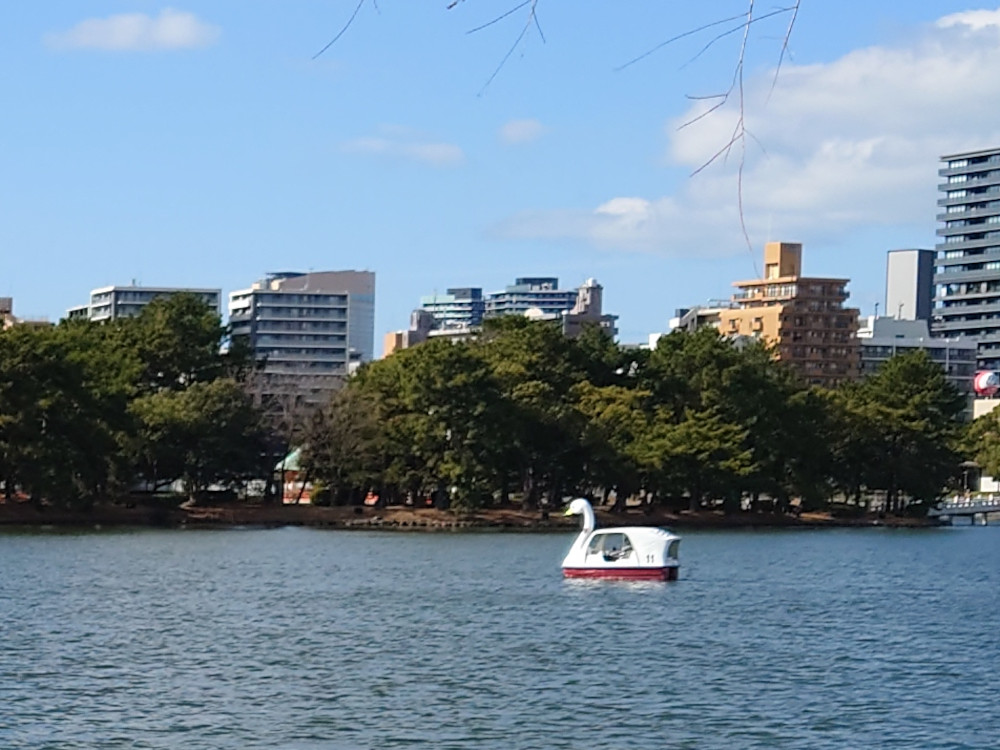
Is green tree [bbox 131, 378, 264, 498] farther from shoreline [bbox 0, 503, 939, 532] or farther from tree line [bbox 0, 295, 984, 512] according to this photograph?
shoreline [bbox 0, 503, 939, 532]

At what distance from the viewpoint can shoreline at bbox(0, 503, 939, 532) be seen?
76062 millimetres

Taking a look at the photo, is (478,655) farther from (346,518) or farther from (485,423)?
(346,518)

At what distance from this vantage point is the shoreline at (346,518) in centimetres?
7606

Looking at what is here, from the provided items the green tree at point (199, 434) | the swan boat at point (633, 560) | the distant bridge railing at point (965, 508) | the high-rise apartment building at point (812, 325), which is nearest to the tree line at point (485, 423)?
the green tree at point (199, 434)

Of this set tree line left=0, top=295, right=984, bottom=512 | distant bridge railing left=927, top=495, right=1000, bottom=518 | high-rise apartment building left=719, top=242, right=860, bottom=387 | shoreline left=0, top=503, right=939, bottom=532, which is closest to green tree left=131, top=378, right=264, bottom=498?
tree line left=0, top=295, right=984, bottom=512

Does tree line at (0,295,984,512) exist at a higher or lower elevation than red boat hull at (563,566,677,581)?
higher

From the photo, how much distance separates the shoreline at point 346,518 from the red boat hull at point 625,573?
3084cm

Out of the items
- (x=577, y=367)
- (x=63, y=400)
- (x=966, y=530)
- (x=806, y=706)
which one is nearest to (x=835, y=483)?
(x=966, y=530)

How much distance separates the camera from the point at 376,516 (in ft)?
279

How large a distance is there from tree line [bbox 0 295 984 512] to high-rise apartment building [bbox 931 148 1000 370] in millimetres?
73855

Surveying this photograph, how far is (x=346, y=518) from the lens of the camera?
8506 cm

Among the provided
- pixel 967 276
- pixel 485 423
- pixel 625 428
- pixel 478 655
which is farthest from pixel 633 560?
pixel 967 276

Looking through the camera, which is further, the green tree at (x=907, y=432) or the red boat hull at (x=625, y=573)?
the green tree at (x=907, y=432)

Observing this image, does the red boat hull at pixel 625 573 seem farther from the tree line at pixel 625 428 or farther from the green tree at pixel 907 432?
the green tree at pixel 907 432
